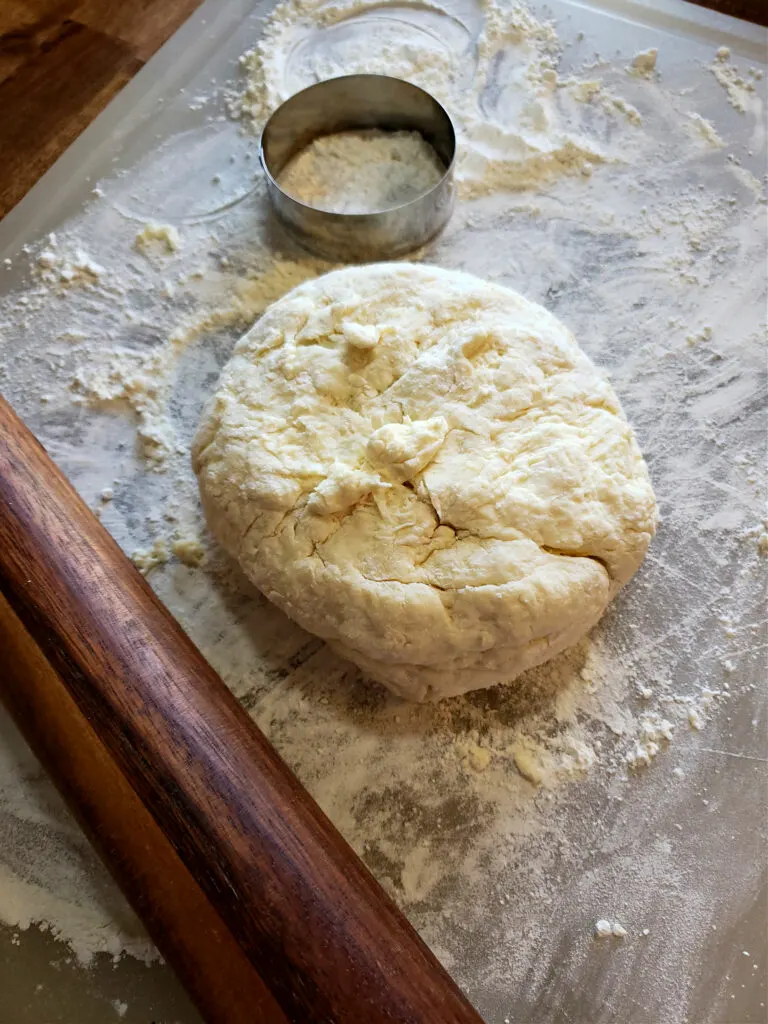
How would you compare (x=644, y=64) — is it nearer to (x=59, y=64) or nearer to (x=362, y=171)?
(x=362, y=171)

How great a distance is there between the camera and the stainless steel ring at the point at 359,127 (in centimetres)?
182

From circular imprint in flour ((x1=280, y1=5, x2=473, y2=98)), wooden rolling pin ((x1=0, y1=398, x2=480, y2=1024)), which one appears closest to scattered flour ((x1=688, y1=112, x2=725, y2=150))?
circular imprint in flour ((x1=280, y1=5, x2=473, y2=98))

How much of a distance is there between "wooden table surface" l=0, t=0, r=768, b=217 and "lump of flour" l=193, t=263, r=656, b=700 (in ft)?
3.48

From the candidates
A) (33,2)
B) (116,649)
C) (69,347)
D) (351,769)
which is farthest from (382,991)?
(33,2)

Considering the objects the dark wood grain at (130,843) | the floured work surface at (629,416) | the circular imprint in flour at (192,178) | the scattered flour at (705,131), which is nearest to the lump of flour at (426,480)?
the floured work surface at (629,416)

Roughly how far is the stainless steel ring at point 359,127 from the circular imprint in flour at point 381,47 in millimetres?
162

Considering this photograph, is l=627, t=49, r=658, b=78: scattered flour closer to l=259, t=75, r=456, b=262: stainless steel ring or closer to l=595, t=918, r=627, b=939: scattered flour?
l=259, t=75, r=456, b=262: stainless steel ring

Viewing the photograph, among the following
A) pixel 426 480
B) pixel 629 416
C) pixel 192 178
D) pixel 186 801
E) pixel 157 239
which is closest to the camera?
pixel 186 801

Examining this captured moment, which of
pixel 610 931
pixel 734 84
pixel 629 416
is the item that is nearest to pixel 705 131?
pixel 734 84

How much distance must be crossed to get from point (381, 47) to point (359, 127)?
1.03 ft

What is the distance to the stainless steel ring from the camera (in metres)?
1.82

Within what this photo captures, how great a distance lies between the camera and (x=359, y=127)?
2078 millimetres

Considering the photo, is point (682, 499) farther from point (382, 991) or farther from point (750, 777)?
point (382, 991)

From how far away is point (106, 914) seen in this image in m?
1.31
